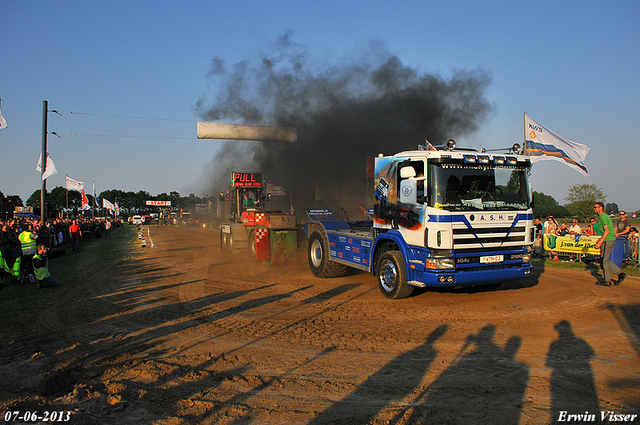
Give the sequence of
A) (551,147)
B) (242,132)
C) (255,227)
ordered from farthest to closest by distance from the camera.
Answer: (242,132) < (551,147) < (255,227)

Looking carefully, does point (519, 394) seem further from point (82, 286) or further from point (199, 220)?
point (199, 220)

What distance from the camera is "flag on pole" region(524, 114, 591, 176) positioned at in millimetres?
15516

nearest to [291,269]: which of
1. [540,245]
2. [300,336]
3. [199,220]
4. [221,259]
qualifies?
[221,259]

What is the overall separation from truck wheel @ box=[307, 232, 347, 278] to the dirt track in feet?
5.12

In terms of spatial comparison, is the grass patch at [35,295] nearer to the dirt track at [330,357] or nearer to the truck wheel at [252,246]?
the dirt track at [330,357]

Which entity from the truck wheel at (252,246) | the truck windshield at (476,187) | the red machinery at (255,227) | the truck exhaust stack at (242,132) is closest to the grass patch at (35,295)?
the red machinery at (255,227)

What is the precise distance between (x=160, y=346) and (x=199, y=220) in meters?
50.4

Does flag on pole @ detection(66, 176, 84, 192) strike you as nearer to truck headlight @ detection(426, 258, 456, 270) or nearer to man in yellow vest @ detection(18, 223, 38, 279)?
man in yellow vest @ detection(18, 223, 38, 279)

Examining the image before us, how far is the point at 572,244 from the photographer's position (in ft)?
44.0

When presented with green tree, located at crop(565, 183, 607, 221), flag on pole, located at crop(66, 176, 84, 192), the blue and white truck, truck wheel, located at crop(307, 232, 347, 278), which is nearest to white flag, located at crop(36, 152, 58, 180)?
flag on pole, located at crop(66, 176, 84, 192)

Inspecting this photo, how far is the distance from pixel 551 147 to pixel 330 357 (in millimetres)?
14604

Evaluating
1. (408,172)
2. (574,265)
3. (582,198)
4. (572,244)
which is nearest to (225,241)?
(408,172)

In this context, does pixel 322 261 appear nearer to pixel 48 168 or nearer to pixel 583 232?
pixel 583 232

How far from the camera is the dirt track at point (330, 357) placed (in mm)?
3604
